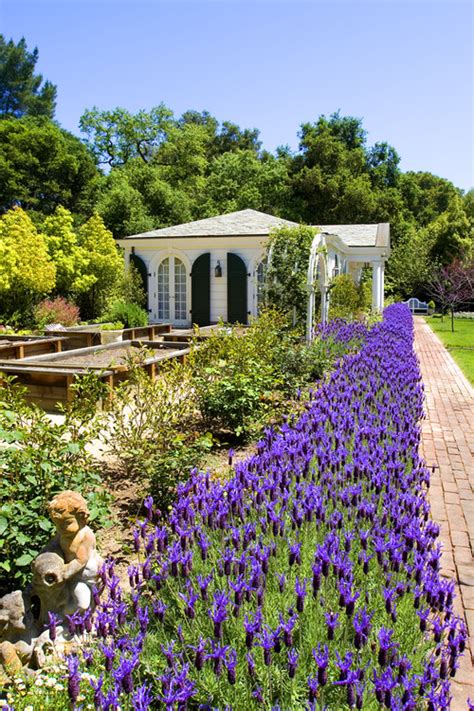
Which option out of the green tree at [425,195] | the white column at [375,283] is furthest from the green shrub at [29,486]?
the green tree at [425,195]

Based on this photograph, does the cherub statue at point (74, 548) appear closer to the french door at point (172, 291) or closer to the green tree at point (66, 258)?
the french door at point (172, 291)

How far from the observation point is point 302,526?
2922 millimetres

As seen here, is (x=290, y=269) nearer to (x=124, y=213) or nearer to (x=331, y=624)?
(x=331, y=624)

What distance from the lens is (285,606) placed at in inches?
89.2

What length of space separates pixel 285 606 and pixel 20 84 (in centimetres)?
4854

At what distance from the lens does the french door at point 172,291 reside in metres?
20.0

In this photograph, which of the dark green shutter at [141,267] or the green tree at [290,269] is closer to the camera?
Answer: the green tree at [290,269]

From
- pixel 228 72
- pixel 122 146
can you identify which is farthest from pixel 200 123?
pixel 228 72

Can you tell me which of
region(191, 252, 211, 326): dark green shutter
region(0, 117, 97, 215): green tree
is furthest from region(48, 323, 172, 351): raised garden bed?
region(0, 117, 97, 215): green tree

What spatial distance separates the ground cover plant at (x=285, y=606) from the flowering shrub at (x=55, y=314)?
622 inches

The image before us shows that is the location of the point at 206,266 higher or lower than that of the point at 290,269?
higher

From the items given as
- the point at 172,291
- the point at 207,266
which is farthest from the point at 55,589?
the point at 172,291

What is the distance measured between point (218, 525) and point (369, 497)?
917 millimetres

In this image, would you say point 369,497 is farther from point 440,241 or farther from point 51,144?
point 440,241
